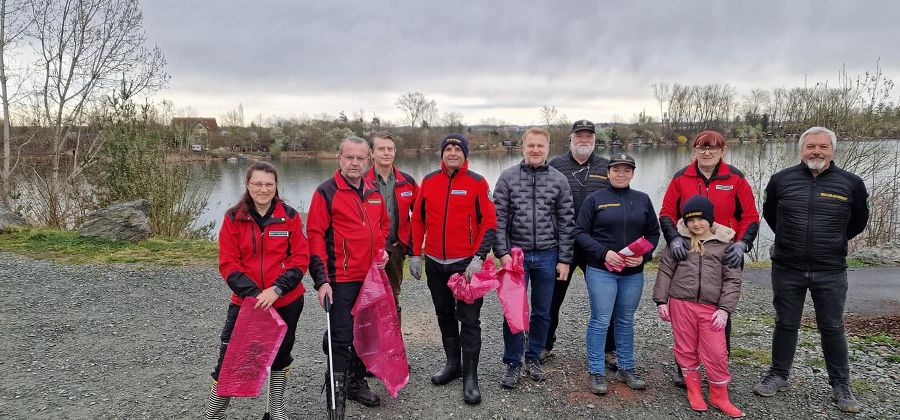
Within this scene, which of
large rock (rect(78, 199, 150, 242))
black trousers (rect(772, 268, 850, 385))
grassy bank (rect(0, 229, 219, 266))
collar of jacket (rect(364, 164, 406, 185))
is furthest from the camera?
large rock (rect(78, 199, 150, 242))

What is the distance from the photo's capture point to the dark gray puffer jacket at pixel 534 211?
3672 mm

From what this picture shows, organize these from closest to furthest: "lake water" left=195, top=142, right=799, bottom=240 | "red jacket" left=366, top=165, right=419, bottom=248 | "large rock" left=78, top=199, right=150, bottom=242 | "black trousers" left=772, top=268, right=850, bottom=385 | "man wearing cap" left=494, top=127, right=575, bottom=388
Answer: "black trousers" left=772, top=268, right=850, bottom=385
"man wearing cap" left=494, top=127, right=575, bottom=388
"red jacket" left=366, top=165, right=419, bottom=248
"large rock" left=78, top=199, right=150, bottom=242
"lake water" left=195, top=142, right=799, bottom=240

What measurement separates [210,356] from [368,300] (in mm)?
2256

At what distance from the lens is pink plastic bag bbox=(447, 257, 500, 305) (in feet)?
11.3

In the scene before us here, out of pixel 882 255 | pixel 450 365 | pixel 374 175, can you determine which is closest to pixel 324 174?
pixel 882 255

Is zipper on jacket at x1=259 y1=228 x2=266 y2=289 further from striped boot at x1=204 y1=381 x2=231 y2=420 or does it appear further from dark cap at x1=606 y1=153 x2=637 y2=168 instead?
dark cap at x1=606 y1=153 x2=637 y2=168

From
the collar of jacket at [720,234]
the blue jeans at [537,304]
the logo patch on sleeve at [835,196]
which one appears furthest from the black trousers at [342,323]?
the logo patch on sleeve at [835,196]

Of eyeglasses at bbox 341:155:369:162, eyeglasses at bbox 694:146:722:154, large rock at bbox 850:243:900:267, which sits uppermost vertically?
eyeglasses at bbox 694:146:722:154

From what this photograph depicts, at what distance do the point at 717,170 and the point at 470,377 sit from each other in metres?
2.48

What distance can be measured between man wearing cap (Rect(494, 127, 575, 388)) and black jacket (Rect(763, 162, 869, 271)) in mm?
1567

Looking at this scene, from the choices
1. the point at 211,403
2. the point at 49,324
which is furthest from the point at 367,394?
the point at 49,324

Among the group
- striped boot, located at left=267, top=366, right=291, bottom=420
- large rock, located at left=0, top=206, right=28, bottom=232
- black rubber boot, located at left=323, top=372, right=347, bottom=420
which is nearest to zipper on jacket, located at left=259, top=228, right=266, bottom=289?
striped boot, located at left=267, top=366, right=291, bottom=420

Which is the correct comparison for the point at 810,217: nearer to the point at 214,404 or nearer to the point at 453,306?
the point at 453,306

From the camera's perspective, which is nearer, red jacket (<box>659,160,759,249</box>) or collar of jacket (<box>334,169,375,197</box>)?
collar of jacket (<box>334,169,375,197</box>)
